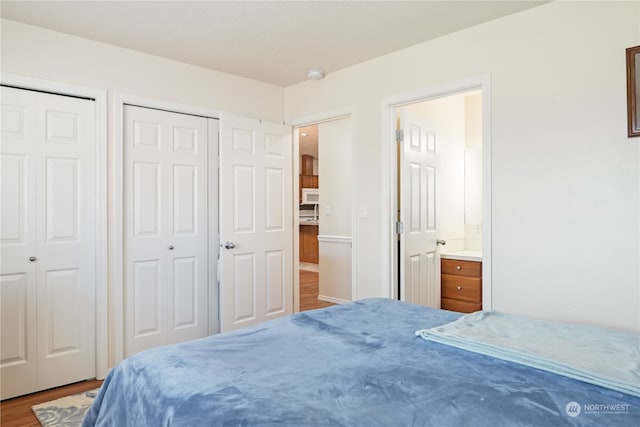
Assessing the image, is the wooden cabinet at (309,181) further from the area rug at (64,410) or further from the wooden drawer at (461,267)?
the area rug at (64,410)

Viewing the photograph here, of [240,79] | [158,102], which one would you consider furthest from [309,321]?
[240,79]

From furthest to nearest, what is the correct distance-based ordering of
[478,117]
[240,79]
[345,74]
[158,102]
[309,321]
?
[478,117], [240,79], [345,74], [158,102], [309,321]

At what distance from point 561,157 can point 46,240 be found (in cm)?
338

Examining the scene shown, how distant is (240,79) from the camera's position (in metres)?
3.77

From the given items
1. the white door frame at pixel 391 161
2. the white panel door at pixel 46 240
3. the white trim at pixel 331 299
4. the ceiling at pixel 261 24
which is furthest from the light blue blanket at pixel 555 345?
the white trim at pixel 331 299

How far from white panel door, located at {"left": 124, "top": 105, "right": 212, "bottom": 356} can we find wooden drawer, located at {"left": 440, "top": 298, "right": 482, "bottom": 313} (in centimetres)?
231

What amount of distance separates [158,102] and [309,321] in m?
2.37

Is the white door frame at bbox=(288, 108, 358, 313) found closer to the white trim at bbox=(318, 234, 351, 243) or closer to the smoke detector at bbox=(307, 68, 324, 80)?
the smoke detector at bbox=(307, 68, 324, 80)

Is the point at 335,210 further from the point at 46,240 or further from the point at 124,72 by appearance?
the point at 46,240

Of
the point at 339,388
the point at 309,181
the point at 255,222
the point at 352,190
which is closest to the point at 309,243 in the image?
the point at 309,181

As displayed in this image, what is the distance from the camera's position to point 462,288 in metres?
3.89

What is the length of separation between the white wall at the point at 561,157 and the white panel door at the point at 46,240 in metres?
2.70

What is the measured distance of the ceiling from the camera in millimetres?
2438

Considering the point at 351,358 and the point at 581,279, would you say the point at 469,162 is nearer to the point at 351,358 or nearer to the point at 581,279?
the point at 581,279
